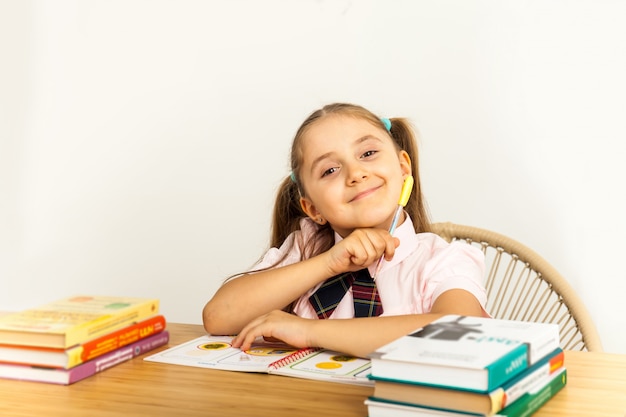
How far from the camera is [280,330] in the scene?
1217 mm

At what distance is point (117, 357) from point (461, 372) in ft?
1.99

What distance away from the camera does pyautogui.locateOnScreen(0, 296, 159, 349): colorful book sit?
111 centimetres

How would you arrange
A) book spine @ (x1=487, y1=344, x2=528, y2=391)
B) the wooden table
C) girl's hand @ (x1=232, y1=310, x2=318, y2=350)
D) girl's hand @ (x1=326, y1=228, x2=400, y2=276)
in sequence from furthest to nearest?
girl's hand @ (x1=326, y1=228, x2=400, y2=276)
girl's hand @ (x1=232, y1=310, x2=318, y2=350)
the wooden table
book spine @ (x1=487, y1=344, x2=528, y2=391)

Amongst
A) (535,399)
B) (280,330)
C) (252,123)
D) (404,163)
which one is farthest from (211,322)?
(252,123)

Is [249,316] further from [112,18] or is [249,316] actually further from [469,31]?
[112,18]

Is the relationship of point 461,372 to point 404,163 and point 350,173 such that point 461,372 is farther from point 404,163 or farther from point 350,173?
point 404,163

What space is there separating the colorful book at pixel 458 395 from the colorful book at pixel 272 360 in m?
0.19

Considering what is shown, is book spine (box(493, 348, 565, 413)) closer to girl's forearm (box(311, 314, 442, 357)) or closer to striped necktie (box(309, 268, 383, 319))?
girl's forearm (box(311, 314, 442, 357))

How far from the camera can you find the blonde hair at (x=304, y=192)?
1.57m

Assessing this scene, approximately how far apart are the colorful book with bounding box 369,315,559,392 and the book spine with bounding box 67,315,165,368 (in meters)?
0.48

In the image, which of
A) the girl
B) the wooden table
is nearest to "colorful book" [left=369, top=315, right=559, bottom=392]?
the wooden table

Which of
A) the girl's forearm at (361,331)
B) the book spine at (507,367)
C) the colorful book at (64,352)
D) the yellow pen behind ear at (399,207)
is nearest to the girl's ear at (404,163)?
the yellow pen behind ear at (399,207)

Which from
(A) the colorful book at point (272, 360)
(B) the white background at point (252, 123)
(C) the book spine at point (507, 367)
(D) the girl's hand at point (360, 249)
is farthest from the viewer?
(B) the white background at point (252, 123)

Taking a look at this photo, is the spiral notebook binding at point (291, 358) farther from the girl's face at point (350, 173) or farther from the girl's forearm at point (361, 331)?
the girl's face at point (350, 173)
